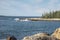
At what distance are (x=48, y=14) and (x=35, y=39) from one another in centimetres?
10384

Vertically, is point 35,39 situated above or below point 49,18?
above

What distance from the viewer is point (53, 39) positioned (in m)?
11.9

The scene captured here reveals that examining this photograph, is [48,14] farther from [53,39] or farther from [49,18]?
[53,39]

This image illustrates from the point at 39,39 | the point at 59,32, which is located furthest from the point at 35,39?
the point at 59,32

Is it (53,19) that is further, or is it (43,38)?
(53,19)

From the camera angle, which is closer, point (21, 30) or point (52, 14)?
point (21, 30)

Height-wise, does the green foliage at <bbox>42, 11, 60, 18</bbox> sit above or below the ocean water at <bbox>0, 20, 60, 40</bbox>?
below

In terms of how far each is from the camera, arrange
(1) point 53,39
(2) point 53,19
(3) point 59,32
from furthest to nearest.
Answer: (2) point 53,19, (3) point 59,32, (1) point 53,39

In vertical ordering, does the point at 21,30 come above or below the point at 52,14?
above

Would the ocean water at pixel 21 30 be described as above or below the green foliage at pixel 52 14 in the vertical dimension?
above

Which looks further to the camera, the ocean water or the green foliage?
the green foliage

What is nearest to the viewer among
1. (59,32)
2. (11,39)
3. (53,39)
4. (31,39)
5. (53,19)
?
(11,39)

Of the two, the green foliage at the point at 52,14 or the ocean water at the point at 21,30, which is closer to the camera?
the ocean water at the point at 21,30

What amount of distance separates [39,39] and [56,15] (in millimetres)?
106178
